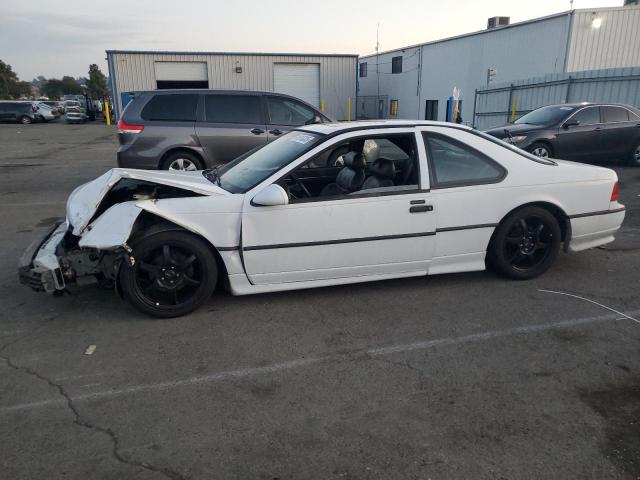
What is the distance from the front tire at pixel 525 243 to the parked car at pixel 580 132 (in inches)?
265

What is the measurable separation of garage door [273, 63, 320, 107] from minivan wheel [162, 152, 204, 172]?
24678mm

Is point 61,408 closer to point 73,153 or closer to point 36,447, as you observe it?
point 36,447

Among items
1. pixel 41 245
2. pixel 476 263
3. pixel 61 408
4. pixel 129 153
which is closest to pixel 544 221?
pixel 476 263

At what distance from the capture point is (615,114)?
1142 cm

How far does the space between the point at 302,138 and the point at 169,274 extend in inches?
66.6

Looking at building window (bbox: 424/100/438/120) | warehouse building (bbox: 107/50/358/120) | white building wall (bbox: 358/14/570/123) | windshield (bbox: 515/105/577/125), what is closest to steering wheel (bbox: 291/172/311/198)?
windshield (bbox: 515/105/577/125)

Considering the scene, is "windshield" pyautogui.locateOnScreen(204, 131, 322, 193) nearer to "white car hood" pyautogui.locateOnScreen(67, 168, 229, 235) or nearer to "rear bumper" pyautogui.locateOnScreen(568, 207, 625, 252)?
"white car hood" pyautogui.locateOnScreen(67, 168, 229, 235)

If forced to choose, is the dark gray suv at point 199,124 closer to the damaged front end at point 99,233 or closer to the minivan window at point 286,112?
the minivan window at point 286,112

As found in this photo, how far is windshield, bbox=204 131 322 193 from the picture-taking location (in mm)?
4031

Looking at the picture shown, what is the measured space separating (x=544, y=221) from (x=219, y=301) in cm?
302

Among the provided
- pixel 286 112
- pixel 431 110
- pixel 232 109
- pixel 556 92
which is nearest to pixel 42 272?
pixel 232 109

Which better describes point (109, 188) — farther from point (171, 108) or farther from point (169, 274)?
point (171, 108)

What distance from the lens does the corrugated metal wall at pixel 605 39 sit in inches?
734

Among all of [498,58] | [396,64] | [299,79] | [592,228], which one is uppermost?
[396,64]
